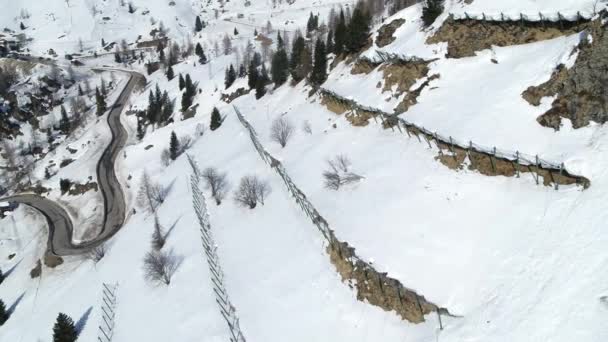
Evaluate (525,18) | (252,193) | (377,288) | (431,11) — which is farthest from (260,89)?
(377,288)

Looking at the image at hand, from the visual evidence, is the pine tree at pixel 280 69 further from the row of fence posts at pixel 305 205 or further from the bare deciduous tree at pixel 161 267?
the bare deciduous tree at pixel 161 267

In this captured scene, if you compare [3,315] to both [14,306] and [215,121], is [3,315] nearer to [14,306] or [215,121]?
[14,306]

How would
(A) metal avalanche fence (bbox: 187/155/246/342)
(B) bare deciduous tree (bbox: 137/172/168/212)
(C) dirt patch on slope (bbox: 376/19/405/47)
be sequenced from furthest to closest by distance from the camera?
1. (B) bare deciduous tree (bbox: 137/172/168/212)
2. (C) dirt patch on slope (bbox: 376/19/405/47)
3. (A) metal avalanche fence (bbox: 187/155/246/342)

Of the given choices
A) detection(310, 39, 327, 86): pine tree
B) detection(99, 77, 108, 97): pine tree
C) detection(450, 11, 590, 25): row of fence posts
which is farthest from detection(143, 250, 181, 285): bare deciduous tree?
detection(99, 77, 108, 97): pine tree

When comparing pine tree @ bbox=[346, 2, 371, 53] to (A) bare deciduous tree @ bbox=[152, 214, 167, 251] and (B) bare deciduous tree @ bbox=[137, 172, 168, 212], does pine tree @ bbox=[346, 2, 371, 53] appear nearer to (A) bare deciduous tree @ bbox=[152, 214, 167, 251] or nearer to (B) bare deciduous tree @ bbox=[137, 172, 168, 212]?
(B) bare deciduous tree @ bbox=[137, 172, 168, 212]

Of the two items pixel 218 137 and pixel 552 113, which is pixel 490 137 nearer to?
pixel 552 113

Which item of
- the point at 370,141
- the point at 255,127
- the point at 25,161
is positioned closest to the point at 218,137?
the point at 255,127

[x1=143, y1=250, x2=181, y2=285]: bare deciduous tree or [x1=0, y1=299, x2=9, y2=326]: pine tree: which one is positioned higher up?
[x1=143, y1=250, x2=181, y2=285]: bare deciduous tree
